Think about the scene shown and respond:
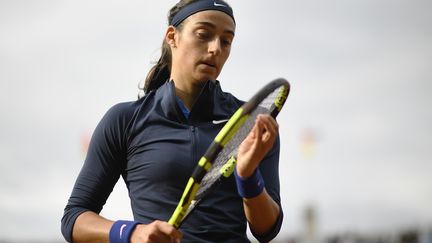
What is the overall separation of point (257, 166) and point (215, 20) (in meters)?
1.03

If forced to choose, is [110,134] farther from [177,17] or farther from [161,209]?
[177,17]

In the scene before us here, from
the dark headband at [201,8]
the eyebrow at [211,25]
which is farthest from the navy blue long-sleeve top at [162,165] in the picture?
the dark headband at [201,8]

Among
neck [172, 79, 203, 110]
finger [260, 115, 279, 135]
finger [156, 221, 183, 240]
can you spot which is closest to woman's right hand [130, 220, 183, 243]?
finger [156, 221, 183, 240]

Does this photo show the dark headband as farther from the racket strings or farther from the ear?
the racket strings

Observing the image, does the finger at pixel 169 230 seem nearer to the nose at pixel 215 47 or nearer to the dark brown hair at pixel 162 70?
the nose at pixel 215 47

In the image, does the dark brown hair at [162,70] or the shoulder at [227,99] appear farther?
the dark brown hair at [162,70]

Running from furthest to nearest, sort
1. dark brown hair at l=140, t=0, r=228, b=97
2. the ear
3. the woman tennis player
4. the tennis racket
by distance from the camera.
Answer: dark brown hair at l=140, t=0, r=228, b=97, the ear, the woman tennis player, the tennis racket

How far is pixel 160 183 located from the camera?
15.9ft

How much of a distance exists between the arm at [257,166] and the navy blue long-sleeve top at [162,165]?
0.08 meters

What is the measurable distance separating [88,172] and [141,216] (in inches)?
16.9

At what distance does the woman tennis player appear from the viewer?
15.6 ft

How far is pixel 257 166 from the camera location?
4.61 metres

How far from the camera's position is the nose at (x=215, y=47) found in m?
5.00

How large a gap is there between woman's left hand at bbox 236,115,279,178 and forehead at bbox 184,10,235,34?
0.88 meters
